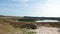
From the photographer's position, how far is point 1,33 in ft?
56.6

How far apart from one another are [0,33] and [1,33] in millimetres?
130

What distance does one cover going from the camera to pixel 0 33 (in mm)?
17266
